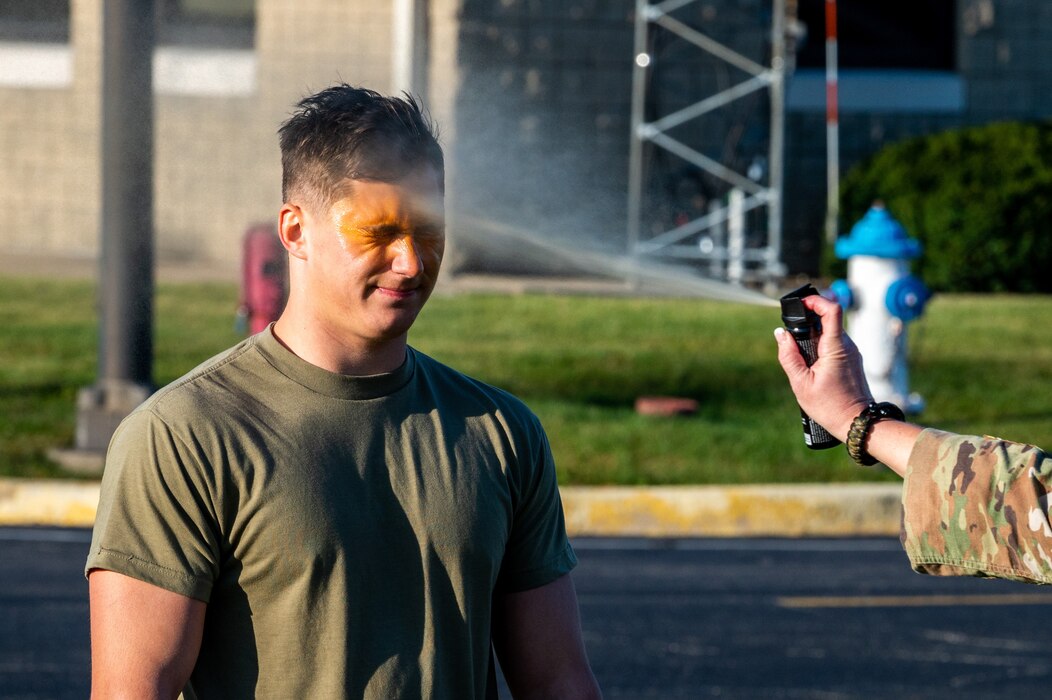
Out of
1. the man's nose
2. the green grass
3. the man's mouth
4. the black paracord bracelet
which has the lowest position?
the green grass

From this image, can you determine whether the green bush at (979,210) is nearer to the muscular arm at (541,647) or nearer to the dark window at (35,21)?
the dark window at (35,21)

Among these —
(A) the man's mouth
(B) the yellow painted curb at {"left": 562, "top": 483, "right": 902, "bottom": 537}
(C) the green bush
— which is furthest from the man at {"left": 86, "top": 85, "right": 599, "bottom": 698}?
(C) the green bush

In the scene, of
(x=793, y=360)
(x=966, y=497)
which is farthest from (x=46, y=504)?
(x=966, y=497)

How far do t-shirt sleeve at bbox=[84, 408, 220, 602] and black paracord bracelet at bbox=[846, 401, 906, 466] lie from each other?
0.95 metres

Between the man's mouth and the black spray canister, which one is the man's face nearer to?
the man's mouth

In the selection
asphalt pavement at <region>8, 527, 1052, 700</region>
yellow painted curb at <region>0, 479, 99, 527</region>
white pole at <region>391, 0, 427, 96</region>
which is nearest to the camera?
asphalt pavement at <region>8, 527, 1052, 700</region>

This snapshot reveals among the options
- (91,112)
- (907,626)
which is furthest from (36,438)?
(91,112)

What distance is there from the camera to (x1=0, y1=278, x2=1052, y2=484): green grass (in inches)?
350

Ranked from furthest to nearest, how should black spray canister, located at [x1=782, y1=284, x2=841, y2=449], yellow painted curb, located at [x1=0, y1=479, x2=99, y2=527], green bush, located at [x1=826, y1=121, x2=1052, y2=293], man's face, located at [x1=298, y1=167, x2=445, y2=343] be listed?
green bush, located at [x1=826, y1=121, x2=1052, y2=293] → yellow painted curb, located at [x1=0, y1=479, x2=99, y2=527] → black spray canister, located at [x1=782, y1=284, x2=841, y2=449] → man's face, located at [x1=298, y1=167, x2=445, y2=343]

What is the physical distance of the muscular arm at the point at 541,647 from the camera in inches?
104

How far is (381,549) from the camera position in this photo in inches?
94.2

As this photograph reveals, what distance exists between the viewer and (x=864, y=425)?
2531mm

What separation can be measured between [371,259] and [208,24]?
18904mm

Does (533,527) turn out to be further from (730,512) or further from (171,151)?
(171,151)
